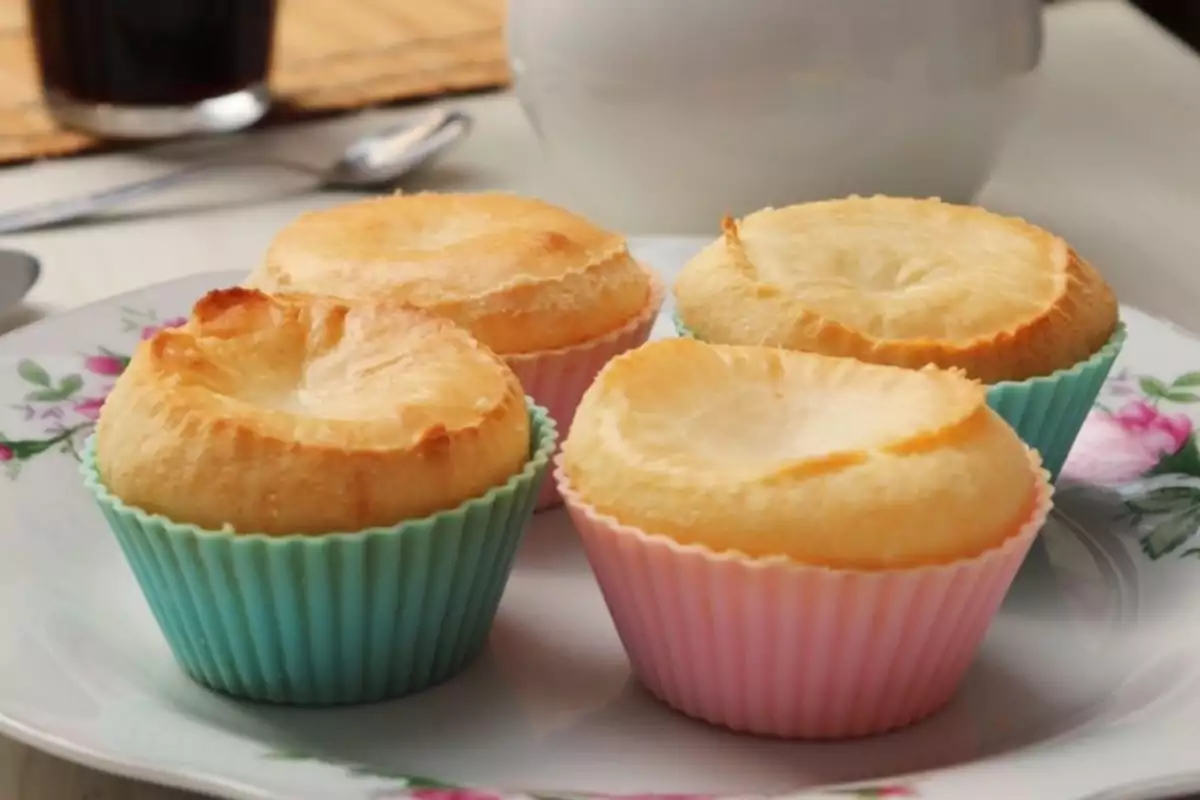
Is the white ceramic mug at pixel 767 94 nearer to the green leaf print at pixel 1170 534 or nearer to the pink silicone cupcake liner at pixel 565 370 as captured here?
the pink silicone cupcake liner at pixel 565 370

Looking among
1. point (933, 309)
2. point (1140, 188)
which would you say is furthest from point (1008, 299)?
point (1140, 188)

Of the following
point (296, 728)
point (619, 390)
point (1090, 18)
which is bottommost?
point (1090, 18)

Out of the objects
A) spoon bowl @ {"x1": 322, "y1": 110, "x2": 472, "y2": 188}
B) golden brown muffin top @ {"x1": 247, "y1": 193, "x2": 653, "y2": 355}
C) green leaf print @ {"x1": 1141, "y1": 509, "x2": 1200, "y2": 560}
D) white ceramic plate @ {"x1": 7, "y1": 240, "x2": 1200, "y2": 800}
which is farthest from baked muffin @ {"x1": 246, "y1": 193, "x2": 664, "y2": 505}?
spoon bowl @ {"x1": 322, "y1": 110, "x2": 472, "y2": 188}

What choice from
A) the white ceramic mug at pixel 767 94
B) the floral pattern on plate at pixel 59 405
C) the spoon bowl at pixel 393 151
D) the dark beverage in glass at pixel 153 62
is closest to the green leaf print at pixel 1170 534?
the white ceramic mug at pixel 767 94

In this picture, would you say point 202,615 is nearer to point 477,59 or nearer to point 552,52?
point 552,52

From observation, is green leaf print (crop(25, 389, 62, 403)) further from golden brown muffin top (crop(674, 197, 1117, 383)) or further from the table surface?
golden brown muffin top (crop(674, 197, 1117, 383))

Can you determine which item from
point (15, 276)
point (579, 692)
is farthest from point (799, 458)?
point (15, 276)
